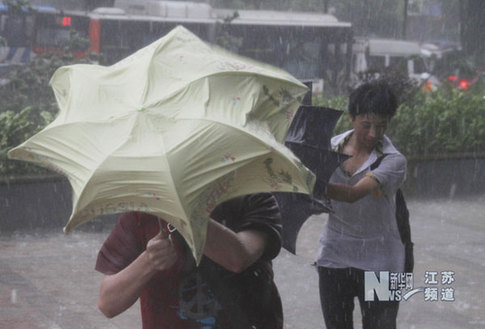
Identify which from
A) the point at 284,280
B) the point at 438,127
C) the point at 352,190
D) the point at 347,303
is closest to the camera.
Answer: the point at 352,190

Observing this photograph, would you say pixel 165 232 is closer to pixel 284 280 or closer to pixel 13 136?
pixel 284 280

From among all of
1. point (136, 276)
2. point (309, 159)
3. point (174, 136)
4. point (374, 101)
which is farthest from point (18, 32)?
point (174, 136)

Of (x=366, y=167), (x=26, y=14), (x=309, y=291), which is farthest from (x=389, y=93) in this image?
(x=26, y=14)

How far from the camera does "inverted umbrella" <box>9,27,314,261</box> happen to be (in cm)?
205

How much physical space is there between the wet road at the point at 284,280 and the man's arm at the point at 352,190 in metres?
2.34

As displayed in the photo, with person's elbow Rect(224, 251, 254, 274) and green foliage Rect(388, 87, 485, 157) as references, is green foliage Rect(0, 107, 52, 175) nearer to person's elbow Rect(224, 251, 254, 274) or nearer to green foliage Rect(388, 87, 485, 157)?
green foliage Rect(388, 87, 485, 157)

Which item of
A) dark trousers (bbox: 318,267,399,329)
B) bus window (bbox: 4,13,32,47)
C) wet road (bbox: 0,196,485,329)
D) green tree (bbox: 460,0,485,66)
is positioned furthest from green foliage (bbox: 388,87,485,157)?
bus window (bbox: 4,13,32,47)

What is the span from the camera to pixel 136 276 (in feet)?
7.42

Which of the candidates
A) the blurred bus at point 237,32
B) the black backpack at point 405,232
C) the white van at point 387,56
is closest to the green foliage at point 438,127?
the black backpack at point 405,232

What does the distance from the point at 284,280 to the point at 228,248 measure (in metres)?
4.72

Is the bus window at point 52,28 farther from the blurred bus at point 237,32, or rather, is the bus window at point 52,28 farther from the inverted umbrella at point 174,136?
the inverted umbrella at point 174,136

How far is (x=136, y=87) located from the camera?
2.29 meters

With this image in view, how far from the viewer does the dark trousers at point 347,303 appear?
12.4 feet

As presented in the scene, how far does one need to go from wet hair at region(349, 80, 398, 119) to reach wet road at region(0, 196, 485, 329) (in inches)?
93.7
